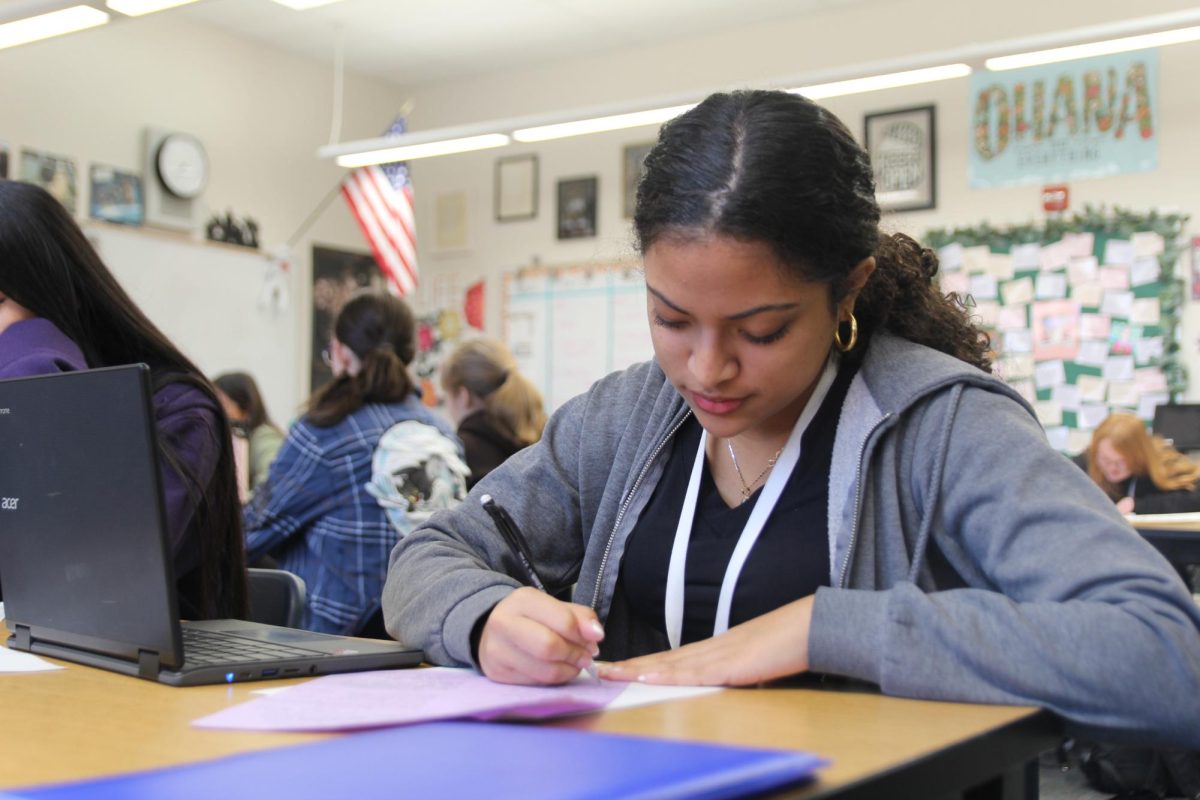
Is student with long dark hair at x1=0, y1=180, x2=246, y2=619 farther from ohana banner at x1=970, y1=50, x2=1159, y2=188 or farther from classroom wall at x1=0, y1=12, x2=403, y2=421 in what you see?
ohana banner at x1=970, y1=50, x2=1159, y2=188

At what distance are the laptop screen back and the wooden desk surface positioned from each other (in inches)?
3.3

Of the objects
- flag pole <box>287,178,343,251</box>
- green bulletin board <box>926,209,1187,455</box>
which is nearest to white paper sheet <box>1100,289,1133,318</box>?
green bulletin board <box>926,209,1187,455</box>

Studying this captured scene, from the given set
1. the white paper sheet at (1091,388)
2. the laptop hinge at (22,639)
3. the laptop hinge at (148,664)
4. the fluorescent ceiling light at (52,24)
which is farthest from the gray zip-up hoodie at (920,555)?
the white paper sheet at (1091,388)

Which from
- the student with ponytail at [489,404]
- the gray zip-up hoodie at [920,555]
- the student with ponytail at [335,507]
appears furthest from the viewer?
the student with ponytail at [489,404]

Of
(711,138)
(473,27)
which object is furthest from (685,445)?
(473,27)

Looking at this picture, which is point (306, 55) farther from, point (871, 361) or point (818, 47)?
point (871, 361)

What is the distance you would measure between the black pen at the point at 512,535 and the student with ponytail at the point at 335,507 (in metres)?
1.87

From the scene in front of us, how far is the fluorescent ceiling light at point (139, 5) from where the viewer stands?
3.57 metres

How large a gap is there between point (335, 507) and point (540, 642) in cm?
221

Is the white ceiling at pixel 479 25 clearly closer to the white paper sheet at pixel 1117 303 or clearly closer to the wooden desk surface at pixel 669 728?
the white paper sheet at pixel 1117 303

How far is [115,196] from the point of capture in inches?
214

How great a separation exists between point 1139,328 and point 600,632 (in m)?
4.63

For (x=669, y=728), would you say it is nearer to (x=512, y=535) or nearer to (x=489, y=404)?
(x=512, y=535)

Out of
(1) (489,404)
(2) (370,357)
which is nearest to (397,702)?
(2) (370,357)
